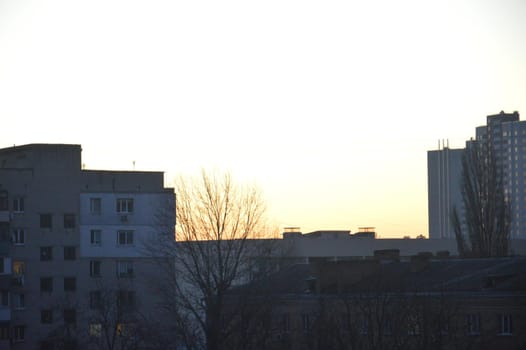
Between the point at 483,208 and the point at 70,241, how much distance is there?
33717mm

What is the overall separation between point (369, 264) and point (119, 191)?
2186cm

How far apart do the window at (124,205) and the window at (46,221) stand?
16.9 feet

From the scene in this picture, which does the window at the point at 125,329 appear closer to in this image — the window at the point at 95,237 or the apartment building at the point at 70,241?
the apartment building at the point at 70,241

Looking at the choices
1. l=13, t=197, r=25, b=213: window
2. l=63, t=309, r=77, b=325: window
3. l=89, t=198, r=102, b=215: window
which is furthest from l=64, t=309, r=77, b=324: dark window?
l=13, t=197, r=25, b=213: window

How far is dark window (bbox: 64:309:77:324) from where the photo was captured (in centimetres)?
7994

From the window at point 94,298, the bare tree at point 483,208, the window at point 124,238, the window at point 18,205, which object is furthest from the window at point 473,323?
the window at point 18,205

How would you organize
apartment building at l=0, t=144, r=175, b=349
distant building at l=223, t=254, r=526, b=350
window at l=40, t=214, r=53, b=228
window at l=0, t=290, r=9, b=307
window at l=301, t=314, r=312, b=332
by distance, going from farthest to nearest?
window at l=40, t=214, r=53, b=228
apartment building at l=0, t=144, r=175, b=349
window at l=0, t=290, r=9, b=307
window at l=301, t=314, r=312, b=332
distant building at l=223, t=254, r=526, b=350

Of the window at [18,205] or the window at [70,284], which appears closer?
the window at [18,205]

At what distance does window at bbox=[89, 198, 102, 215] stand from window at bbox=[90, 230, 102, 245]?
141cm

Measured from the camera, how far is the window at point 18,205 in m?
81.2

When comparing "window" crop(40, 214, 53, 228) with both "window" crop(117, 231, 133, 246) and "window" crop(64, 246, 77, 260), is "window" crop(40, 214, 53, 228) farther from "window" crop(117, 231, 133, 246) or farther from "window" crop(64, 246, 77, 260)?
"window" crop(117, 231, 133, 246)

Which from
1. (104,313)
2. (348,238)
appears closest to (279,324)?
(104,313)

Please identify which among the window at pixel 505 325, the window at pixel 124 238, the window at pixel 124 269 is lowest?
the window at pixel 505 325

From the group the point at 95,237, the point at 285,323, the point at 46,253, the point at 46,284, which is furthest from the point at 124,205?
the point at 285,323
